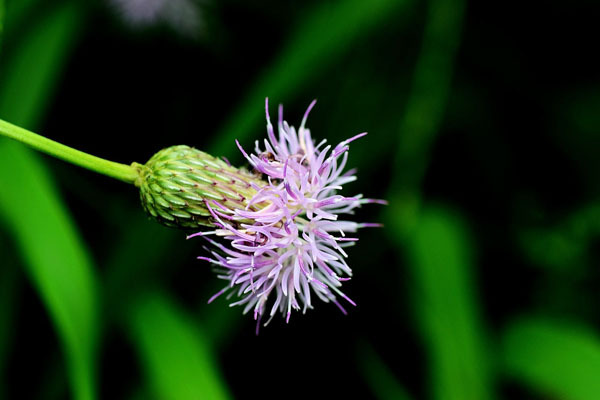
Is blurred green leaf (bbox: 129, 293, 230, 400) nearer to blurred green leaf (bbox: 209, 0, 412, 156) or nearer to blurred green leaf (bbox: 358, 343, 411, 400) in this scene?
blurred green leaf (bbox: 209, 0, 412, 156)

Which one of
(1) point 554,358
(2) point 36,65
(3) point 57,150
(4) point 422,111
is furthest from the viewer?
(4) point 422,111

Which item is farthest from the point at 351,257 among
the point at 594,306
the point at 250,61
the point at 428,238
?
the point at 594,306

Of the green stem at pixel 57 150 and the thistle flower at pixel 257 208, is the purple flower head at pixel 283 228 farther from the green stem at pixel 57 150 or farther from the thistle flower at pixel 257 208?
the green stem at pixel 57 150

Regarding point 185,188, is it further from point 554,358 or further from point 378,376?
point 554,358

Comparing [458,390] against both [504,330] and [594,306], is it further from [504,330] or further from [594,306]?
[594,306]

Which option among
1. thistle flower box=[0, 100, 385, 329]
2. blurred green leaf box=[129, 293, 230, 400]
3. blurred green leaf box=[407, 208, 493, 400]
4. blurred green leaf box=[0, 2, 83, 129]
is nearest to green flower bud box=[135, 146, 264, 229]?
thistle flower box=[0, 100, 385, 329]

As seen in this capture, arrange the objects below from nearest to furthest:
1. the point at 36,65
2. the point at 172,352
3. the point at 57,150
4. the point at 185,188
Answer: the point at 57,150 < the point at 185,188 < the point at 172,352 < the point at 36,65

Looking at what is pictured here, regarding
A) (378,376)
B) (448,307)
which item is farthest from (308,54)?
(378,376)
